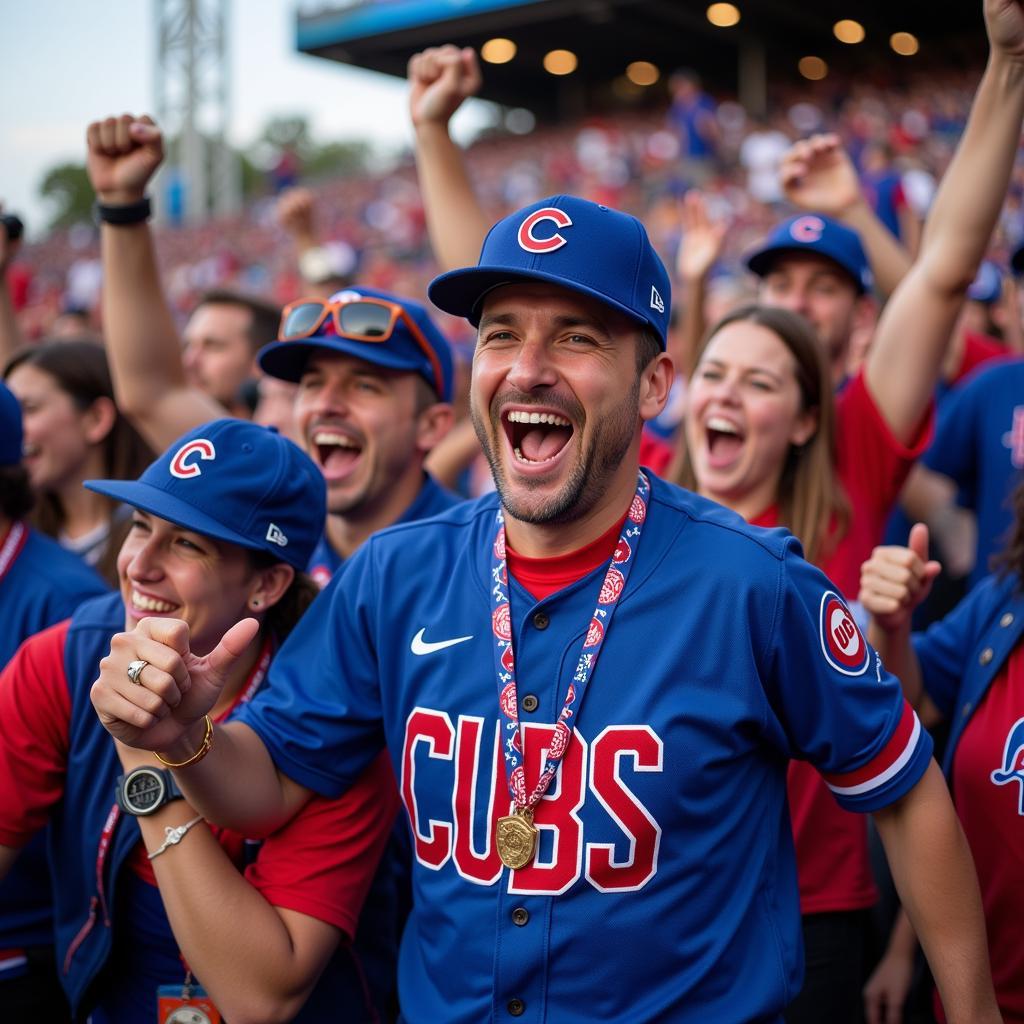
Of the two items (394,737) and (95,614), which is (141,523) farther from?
(394,737)

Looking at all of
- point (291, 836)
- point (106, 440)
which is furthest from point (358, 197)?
point (291, 836)

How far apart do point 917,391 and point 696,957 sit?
6.21ft

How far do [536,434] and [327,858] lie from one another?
96 cm

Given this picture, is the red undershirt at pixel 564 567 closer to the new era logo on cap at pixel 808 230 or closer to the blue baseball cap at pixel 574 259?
the blue baseball cap at pixel 574 259

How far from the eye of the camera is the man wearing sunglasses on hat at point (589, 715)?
2027 millimetres

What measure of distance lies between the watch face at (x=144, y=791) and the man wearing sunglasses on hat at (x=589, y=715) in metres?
0.13

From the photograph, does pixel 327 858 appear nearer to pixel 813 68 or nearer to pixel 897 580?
pixel 897 580

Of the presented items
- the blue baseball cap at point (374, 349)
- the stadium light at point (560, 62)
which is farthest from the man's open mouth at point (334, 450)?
the stadium light at point (560, 62)

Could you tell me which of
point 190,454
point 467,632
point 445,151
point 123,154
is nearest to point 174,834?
point 467,632

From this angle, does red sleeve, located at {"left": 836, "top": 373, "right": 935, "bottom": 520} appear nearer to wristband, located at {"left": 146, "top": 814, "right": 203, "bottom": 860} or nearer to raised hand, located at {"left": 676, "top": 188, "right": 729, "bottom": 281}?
raised hand, located at {"left": 676, "top": 188, "right": 729, "bottom": 281}

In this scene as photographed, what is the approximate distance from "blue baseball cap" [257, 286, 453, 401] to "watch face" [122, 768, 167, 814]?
1520mm

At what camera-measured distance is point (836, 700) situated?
2.12 m

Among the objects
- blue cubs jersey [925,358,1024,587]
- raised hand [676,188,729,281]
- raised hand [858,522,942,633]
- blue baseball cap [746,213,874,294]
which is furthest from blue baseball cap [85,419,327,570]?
raised hand [676,188,729,281]

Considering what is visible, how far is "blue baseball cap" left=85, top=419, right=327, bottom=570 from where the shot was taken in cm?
252
